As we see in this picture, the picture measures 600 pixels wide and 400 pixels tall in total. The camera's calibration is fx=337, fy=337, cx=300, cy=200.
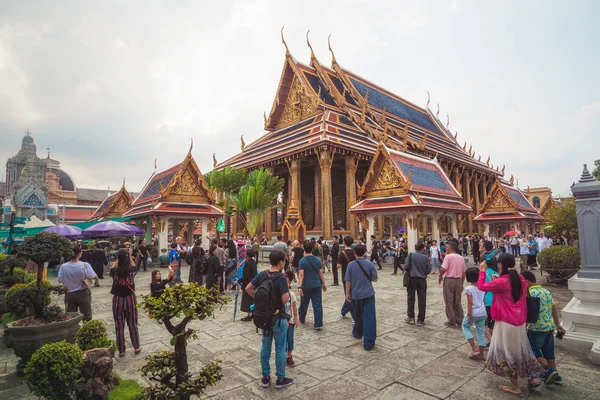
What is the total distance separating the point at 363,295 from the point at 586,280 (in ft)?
10.4

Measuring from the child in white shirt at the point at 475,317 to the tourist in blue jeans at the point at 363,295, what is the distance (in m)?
1.17

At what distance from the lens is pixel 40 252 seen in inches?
171

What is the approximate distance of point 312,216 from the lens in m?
25.8

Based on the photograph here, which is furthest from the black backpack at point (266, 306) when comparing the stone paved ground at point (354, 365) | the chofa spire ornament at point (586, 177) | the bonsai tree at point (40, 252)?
the chofa spire ornament at point (586, 177)

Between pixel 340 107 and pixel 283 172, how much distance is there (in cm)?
679

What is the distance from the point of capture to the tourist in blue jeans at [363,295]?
4.71 meters

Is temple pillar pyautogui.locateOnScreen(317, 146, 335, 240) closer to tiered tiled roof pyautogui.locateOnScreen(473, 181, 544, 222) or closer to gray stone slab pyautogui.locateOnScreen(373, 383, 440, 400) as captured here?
tiered tiled roof pyautogui.locateOnScreen(473, 181, 544, 222)

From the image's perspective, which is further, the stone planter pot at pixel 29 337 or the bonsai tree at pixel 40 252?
the bonsai tree at pixel 40 252

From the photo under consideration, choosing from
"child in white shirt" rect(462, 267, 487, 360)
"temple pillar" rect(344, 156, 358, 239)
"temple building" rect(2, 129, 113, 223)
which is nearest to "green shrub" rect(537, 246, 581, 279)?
"child in white shirt" rect(462, 267, 487, 360)

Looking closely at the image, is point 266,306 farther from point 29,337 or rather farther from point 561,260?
point 561,260

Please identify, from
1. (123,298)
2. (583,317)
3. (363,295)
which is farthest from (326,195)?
(123,298)

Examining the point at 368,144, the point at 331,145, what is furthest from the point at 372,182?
the point at 368,144

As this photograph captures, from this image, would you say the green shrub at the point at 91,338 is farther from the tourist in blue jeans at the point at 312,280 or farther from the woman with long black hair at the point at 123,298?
the tourist in blue jeans at the point at 312,280

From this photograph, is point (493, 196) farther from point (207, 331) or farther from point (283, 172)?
point (207, 331)
